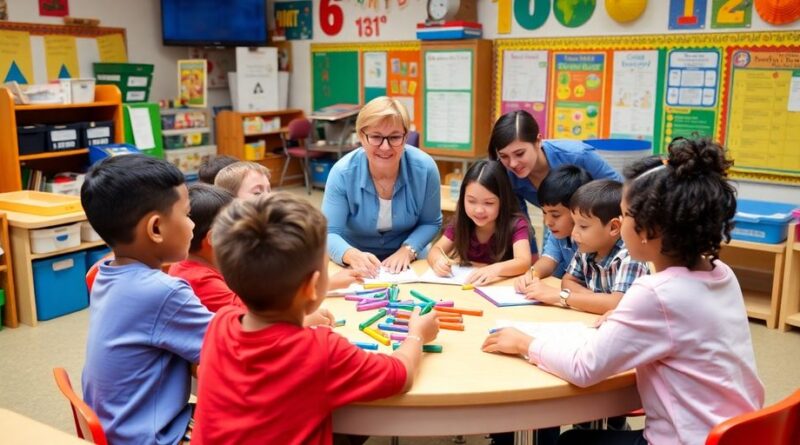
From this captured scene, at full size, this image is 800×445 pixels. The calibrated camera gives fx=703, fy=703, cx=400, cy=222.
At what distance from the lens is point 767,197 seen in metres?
4.65

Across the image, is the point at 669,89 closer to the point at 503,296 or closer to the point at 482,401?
the point at 503,296

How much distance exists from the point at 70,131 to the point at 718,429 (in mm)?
4624

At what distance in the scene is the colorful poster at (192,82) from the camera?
6.44 metres

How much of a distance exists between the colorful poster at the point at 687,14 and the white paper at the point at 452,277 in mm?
3353

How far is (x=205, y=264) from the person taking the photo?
5.82 ft

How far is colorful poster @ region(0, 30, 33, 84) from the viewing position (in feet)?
17.7

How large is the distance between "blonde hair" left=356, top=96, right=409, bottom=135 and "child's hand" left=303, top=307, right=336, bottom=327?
0.84 m

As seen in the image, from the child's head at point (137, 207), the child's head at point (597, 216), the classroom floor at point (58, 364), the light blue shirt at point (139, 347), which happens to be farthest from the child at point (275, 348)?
the classroom floor at point (58, 364)

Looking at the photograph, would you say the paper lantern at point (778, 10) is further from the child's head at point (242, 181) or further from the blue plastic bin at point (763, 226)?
the child's head at point (242, 181)

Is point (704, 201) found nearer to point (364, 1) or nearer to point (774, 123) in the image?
point (774, 123)

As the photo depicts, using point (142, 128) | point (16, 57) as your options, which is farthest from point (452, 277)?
point (16, 57)

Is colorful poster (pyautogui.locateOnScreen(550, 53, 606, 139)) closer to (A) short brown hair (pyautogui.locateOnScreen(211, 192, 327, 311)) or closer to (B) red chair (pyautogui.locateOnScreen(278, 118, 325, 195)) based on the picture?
(B) red chair (pyautogui.locateOnScreen(278, 118, 325, 195))

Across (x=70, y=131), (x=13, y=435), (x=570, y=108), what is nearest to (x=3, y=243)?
(x=70, y=131)

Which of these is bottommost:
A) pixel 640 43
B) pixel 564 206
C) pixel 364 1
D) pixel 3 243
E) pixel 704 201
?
pixel 3 243
